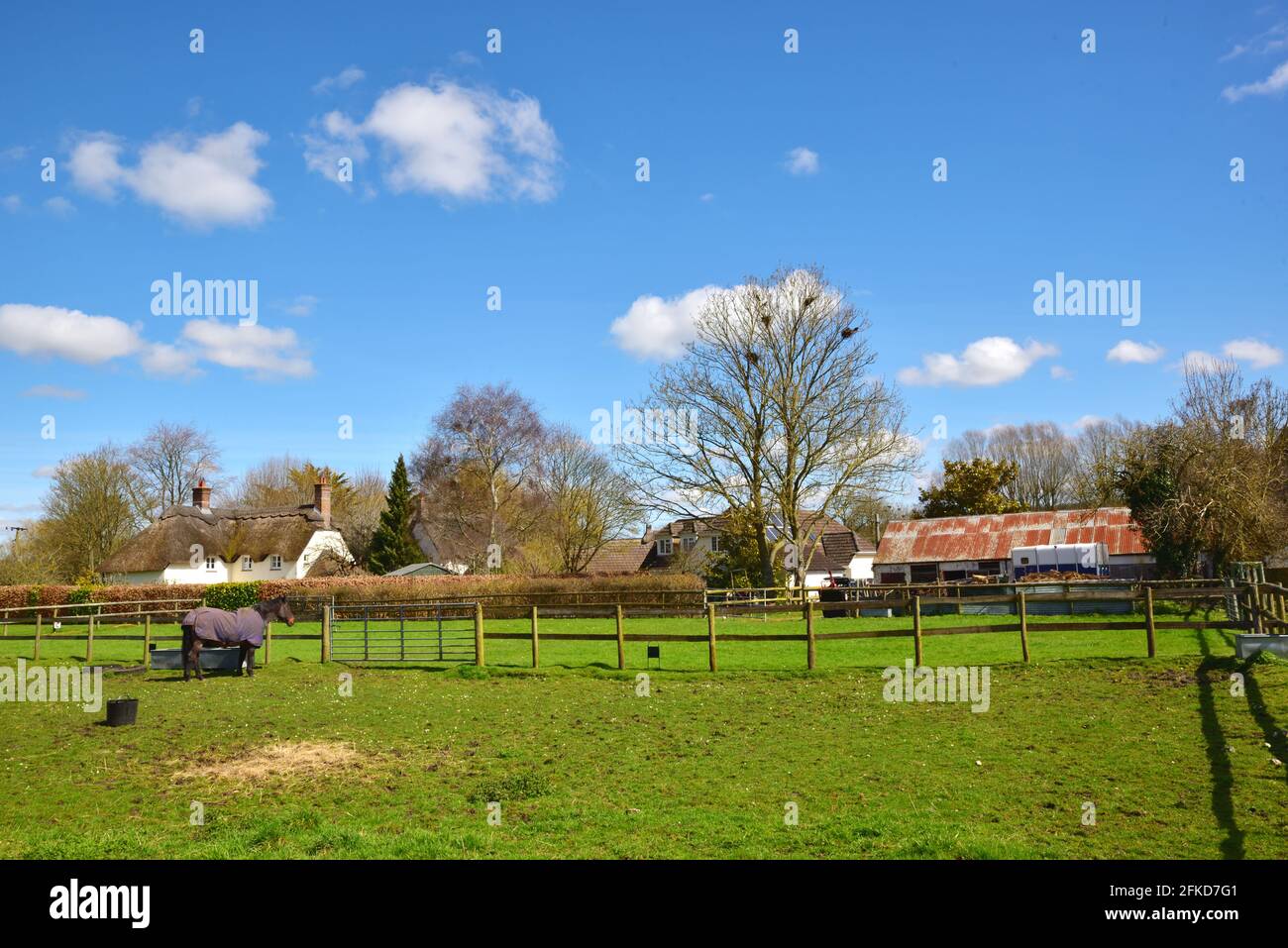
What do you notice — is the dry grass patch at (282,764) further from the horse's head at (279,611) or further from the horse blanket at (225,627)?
the horse's head at (279,611)

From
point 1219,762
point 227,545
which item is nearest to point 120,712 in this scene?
point 1219,762

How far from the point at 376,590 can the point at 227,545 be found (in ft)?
85.9

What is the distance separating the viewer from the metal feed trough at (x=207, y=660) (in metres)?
17.6

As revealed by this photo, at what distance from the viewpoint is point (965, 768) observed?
8414 millimetres

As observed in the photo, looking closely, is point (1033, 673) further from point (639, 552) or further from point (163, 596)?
point (639, 552)

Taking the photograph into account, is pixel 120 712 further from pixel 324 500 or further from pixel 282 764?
pixel 324 500

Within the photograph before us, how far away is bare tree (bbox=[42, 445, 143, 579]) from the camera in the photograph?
52366 millimetres

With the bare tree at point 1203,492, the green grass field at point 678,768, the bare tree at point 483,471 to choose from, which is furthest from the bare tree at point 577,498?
the green grass field at point 678,768

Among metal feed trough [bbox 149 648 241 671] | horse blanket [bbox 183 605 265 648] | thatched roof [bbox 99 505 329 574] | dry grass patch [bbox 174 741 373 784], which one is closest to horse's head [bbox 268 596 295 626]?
metal feed trough [bbox 149 648 241 671]

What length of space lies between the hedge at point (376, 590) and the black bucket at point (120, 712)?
24086 mm

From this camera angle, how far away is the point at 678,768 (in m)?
8.84

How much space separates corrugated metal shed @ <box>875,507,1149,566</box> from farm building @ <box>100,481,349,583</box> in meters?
33.3
